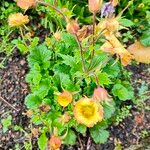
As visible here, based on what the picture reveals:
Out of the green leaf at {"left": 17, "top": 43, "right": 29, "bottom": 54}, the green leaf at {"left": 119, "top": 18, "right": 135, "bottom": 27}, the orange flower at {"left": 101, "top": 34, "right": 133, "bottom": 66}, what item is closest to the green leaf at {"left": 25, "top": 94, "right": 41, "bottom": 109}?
the green leaf at {"left": 17, "top": 43, "right": 29, "bottom": 54}

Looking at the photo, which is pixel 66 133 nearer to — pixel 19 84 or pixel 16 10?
pixel 19 84

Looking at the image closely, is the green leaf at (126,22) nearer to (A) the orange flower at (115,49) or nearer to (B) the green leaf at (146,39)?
(B) the green leaf at (146,39)

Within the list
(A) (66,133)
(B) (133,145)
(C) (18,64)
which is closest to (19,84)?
(C) (18,64)

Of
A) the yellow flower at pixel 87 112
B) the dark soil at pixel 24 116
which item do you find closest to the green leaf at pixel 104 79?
the yellow flower at pixel 87 112

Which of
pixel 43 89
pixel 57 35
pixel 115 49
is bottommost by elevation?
pixel 43 89

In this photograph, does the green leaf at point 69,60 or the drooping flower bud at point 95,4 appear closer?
the drooping flower bud at point 95,4

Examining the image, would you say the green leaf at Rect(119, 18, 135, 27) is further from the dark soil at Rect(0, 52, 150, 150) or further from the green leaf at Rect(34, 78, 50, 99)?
the green leaf at Rect(34, 78, 50, 99)

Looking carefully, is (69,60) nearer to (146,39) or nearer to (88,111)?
(88,111)

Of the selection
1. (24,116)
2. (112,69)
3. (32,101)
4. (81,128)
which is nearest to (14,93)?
(24,116)
